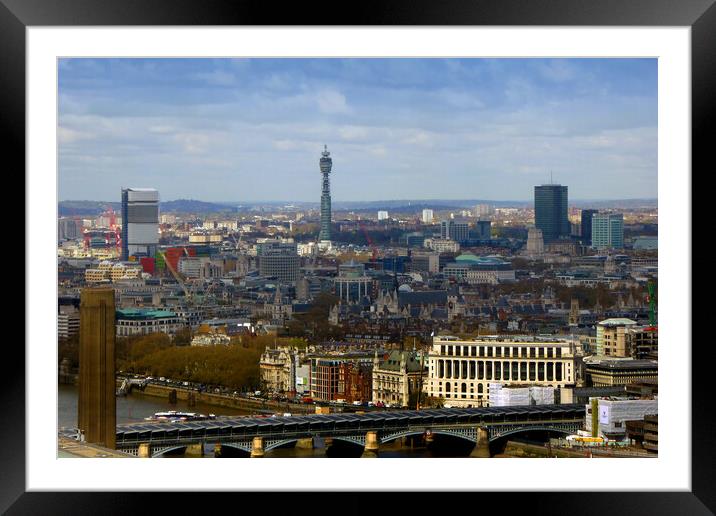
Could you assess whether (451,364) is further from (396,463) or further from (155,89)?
(396,463)

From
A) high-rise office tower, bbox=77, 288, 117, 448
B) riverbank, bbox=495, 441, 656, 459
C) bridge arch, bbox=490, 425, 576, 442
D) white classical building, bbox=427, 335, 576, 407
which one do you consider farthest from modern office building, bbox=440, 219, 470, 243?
high-rise office tower, bbox=77, 288, 117, 448

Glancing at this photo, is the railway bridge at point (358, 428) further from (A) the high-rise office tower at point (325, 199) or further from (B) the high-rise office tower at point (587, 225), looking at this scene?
(A) the high-rise office tower at point (325, 199)

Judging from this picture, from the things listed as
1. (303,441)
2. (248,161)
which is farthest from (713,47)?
(248,161)

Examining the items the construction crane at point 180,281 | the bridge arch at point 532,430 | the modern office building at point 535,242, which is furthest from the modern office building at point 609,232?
the construction crane at point 180,281

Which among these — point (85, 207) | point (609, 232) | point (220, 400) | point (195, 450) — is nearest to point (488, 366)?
point (609, 232)

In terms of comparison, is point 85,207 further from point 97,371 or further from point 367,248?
point 97,371
